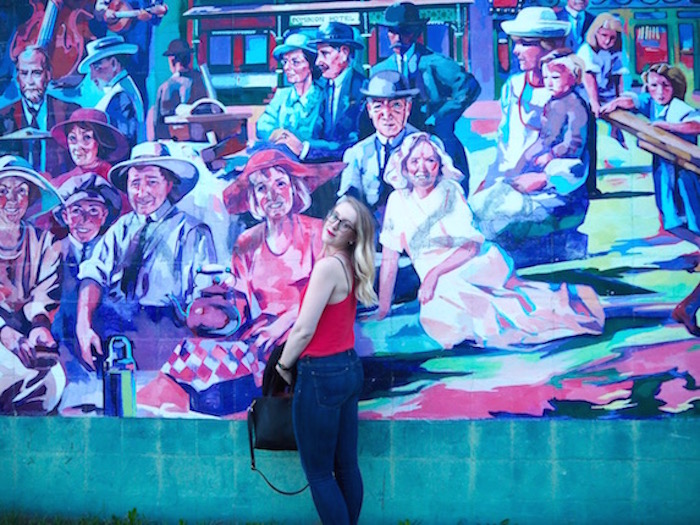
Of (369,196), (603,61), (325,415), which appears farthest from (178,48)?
(603,61)

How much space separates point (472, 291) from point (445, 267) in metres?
0.21

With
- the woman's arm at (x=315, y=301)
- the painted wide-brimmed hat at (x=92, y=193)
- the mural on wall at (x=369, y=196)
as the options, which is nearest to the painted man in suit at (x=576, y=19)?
the mural on wall at (x=369, y=196)

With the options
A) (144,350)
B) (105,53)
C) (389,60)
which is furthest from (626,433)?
(105,53)

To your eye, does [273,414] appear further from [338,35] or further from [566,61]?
[566,61]

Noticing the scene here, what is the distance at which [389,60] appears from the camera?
4.37 metres

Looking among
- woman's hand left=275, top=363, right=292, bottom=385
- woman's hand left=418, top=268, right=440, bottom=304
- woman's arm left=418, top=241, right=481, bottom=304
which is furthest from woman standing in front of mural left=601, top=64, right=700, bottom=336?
woman's hand left=275, top=363, right=292, bottom=385

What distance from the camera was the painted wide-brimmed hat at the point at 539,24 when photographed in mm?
4297

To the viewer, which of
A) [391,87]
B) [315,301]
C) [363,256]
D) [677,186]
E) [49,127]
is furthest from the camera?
[49,127]

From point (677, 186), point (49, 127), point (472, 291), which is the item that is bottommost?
point (472, 291)

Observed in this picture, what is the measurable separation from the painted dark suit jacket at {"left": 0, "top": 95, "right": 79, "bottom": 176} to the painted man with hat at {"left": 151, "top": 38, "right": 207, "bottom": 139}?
1.79 feet

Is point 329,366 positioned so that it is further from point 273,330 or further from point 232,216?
point 232,216

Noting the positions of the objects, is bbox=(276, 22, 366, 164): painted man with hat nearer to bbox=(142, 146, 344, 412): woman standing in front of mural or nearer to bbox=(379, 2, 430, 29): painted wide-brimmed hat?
bbox=(142, 146, 344, 412): woman standing in front of mural

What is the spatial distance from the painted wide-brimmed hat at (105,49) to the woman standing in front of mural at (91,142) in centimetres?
29

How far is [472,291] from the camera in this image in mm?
4309
